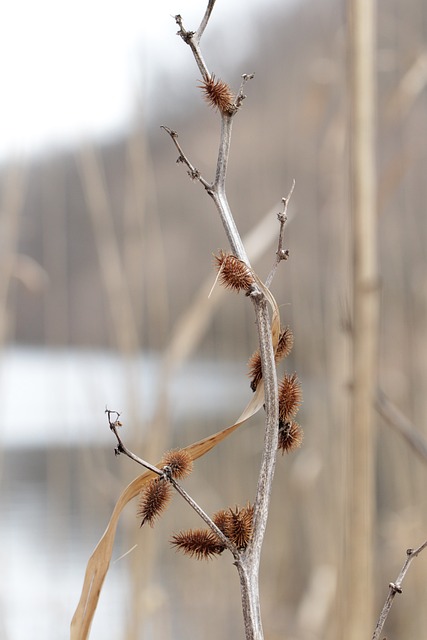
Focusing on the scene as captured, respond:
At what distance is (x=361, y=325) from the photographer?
343 millimetres

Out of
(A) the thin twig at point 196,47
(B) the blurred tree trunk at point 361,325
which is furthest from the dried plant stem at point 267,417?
(B) the blurred tree trunk at point 361,325

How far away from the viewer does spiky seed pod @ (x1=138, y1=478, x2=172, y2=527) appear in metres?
0.15

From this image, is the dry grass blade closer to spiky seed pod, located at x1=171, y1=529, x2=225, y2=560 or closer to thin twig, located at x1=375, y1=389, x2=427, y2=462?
spiky seed pod, located at x1=171, y1=529, x2=225, y2=560

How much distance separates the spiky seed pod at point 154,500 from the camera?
150 millimetres

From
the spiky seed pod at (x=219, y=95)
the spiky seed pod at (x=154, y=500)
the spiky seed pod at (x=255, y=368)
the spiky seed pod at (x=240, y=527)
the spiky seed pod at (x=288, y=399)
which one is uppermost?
the spiky seed pod at (x=219, y=95)

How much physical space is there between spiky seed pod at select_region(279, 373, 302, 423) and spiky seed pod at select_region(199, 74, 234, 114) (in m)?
0.05

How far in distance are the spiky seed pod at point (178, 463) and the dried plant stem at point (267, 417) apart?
0.02 meters

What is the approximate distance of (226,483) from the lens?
1674mm

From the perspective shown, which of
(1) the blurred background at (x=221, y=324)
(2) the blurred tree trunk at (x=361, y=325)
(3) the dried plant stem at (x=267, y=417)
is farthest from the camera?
(1) the blurred background at (x=221, y=324)

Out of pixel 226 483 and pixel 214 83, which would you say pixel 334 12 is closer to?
pixel 226 483

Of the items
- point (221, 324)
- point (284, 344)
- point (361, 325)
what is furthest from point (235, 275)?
point (221, 324)

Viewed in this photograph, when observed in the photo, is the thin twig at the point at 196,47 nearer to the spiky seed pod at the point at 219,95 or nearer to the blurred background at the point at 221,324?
the spiky seed pod at the point at 219,95

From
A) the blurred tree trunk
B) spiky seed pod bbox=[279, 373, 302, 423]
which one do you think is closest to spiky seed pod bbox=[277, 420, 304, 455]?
spiky seed pod bbox=[279, 373, 302, 423]

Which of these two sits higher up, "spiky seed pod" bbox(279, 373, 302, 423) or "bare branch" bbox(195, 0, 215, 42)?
"bare branch" bbox(195, 0, 215, 42)
